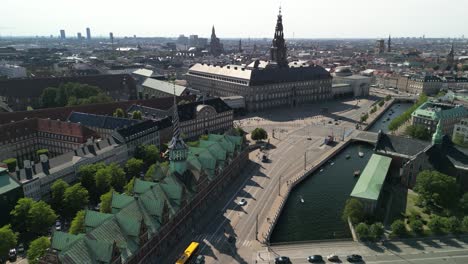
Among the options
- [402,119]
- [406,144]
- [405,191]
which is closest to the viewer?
[405,191]

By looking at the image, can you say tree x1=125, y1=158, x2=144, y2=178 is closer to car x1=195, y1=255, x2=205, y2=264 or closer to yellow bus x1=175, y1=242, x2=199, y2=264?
yellow bus x1=175, y1=242, x2=199, y2=264

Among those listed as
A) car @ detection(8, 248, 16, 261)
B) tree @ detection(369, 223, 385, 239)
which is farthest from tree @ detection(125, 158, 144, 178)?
tree @ detection(369, 223, 385, 239)

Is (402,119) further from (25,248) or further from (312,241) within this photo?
(25,248)

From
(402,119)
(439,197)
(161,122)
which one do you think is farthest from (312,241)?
(402,119)

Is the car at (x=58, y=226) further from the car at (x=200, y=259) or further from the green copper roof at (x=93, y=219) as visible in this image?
the car at (x=200, y=259)

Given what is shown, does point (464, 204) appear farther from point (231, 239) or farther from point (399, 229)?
point (231, 239)

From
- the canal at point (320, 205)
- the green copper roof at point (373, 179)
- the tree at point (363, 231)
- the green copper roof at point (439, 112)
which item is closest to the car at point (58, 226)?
the canal at point (320, 205)

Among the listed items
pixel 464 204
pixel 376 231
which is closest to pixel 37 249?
pixel 376 231

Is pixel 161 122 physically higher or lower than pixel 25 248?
higher
